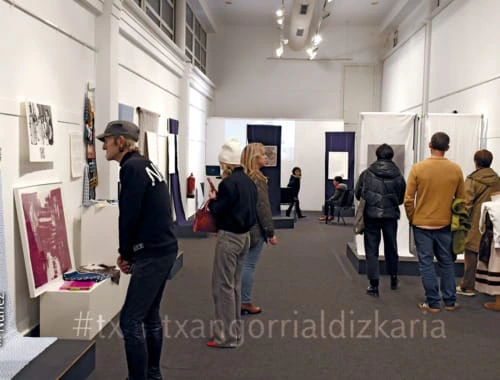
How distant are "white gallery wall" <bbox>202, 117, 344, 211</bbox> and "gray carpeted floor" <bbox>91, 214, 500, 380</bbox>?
308 inches

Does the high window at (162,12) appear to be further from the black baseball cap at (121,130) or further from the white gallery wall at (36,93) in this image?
the black baseball cap at (121,130)

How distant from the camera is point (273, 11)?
43.5 ft

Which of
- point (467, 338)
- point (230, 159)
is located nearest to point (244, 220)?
point (230, 159)

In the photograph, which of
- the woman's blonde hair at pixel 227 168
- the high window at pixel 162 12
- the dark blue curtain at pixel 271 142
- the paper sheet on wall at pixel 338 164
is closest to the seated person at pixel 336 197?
the paper sheet on wall at pixel 338 164

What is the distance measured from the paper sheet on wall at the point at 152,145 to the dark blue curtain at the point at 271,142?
3202 millimetres

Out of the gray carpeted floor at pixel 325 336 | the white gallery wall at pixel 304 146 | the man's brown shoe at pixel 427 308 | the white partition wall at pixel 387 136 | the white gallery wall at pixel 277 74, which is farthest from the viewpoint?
the white gallery wall at pixel 277 74

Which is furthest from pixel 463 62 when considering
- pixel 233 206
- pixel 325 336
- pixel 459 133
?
pixel 233 206

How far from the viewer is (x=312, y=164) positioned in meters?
14.1

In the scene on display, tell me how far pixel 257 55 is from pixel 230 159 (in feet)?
38.0

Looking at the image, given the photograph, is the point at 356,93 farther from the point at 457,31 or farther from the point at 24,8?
the point at 24,8

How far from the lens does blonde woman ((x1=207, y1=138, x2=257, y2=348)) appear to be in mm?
3699

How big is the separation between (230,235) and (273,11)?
418 inches

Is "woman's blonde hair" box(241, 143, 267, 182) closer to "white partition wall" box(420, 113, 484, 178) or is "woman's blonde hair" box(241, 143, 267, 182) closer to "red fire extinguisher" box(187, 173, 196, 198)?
"white partition wall" box(420, 113, 484, 178)

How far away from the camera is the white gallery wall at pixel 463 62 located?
263 inches
